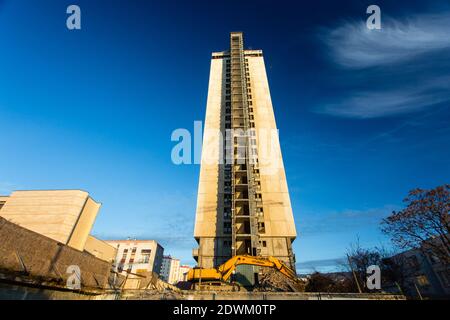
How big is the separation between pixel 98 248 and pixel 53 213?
706 inches

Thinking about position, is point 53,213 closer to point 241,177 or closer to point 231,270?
point 241,177

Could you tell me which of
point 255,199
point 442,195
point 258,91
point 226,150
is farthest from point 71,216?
point 442,195

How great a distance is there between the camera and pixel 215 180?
36719mm

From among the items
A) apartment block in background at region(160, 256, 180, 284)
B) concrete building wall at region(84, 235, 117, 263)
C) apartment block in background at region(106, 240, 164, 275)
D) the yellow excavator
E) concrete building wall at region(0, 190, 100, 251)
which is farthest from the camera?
apartment block in background at region(160, 256, 180, 284)

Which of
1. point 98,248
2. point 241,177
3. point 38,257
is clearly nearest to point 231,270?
point 38,257

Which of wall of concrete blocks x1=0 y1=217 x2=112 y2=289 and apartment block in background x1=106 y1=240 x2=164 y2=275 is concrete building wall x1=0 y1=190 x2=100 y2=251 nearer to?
wall of concrete blocks x1=0 y1=217 x2=112 y2=289

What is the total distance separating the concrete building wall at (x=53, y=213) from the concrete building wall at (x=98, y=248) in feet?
23.8

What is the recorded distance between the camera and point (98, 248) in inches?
2016

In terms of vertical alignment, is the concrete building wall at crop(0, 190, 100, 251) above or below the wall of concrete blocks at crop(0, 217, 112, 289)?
above

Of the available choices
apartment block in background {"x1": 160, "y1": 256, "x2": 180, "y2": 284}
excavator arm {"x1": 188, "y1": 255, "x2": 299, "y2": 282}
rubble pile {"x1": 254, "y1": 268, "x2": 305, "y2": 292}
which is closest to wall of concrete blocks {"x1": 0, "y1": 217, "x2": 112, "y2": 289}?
excavator arm {"x1": 188, "y1": 255, "x2": 299, "y2": 282}

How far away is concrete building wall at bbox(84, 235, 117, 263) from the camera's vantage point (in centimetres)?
4763

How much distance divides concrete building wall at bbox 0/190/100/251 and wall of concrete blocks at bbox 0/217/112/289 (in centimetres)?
2938
